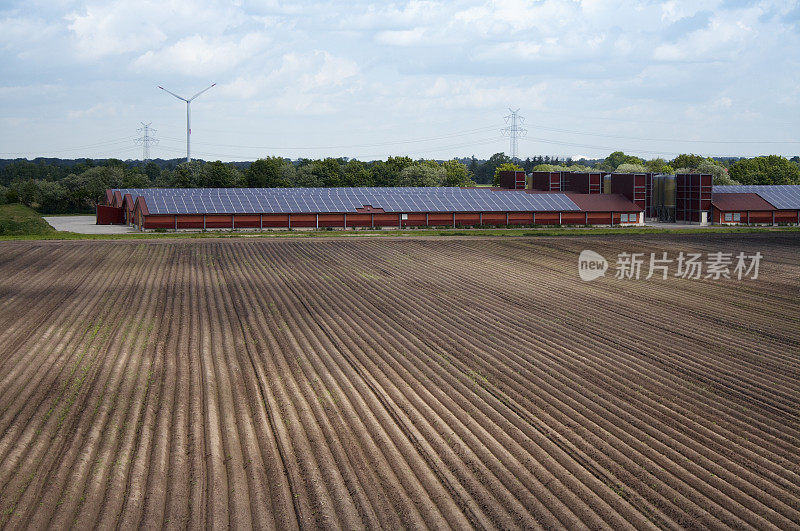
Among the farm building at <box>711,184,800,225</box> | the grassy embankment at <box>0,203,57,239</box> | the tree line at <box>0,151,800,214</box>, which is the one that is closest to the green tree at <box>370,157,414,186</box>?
the tree line at <box>0,151,800,214</box>

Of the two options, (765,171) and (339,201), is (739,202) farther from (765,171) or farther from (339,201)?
(765,171)

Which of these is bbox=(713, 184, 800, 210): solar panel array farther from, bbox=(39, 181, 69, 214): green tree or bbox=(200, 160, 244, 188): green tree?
bbox=(39, 181, 69, 214): green tree

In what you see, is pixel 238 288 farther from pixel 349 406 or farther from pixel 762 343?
pixel 762 343

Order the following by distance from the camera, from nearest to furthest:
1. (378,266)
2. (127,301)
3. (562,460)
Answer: (562,460) → (127,301) → (378,266)

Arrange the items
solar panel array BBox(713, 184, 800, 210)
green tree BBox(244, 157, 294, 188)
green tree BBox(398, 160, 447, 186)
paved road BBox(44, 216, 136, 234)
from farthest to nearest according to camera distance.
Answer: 1. green tree BBox(398, 160, 447, 186)
2. green tree BBox(244, 157, 294, 188)
3. solar panel array BBox(713, 184, 800, 210)
4. paved road BBox(44, 216, 136, 234)

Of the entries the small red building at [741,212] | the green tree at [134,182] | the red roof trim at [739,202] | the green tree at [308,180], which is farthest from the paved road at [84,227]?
the red roof trim at [739,202]

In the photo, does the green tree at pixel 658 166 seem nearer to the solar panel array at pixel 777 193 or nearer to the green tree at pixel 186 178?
the solar panel array at pixel 777 193

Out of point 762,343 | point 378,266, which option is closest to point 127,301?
point 378,266

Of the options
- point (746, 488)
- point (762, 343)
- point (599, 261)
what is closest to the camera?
point (746, 488)
